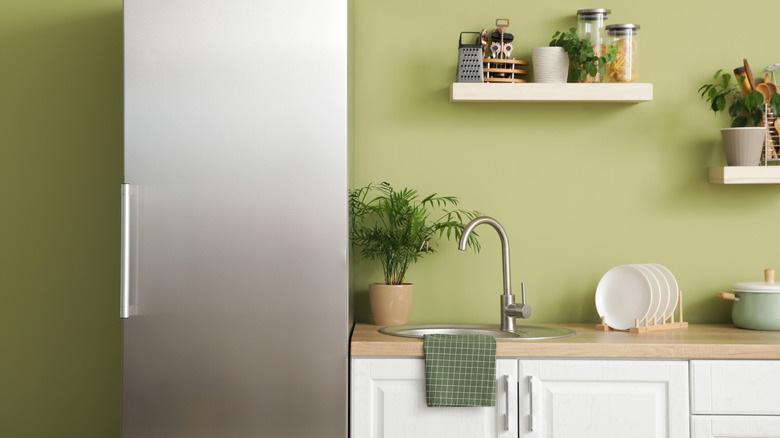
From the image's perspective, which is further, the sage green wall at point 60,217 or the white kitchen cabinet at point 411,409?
the sage green wall at point 60,217

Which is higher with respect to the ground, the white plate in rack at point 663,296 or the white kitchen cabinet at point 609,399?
the white plate in rack at point 663,296

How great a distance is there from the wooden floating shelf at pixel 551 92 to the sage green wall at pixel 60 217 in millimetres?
1240

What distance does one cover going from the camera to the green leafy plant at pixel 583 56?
2.43 m

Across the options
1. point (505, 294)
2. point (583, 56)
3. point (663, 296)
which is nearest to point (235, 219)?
point (505, 294)

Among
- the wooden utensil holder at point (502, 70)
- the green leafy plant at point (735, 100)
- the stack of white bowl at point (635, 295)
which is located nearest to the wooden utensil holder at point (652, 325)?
the stack of white bowl at point (635, 295)

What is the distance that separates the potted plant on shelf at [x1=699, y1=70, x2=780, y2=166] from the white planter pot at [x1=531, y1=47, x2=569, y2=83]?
19.9 inches

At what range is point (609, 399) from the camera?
6.65 feet

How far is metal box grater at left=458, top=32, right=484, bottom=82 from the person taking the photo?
246 cm

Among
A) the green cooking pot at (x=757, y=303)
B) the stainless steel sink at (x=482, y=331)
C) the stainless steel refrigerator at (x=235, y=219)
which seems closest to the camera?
the stainless steel refrigerator at (x=235, y=219)

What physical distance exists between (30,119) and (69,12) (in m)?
0.41

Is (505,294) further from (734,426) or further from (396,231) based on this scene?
(734,426)

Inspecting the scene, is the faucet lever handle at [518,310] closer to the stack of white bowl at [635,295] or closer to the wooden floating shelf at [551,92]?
the stack of white bowl at [635,295]

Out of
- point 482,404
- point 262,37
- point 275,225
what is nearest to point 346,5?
point 262,37

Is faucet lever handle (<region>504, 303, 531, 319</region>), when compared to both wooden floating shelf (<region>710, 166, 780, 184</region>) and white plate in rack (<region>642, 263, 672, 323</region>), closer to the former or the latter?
white plate in rack (<region>642, 263, 672, 323</region>)
